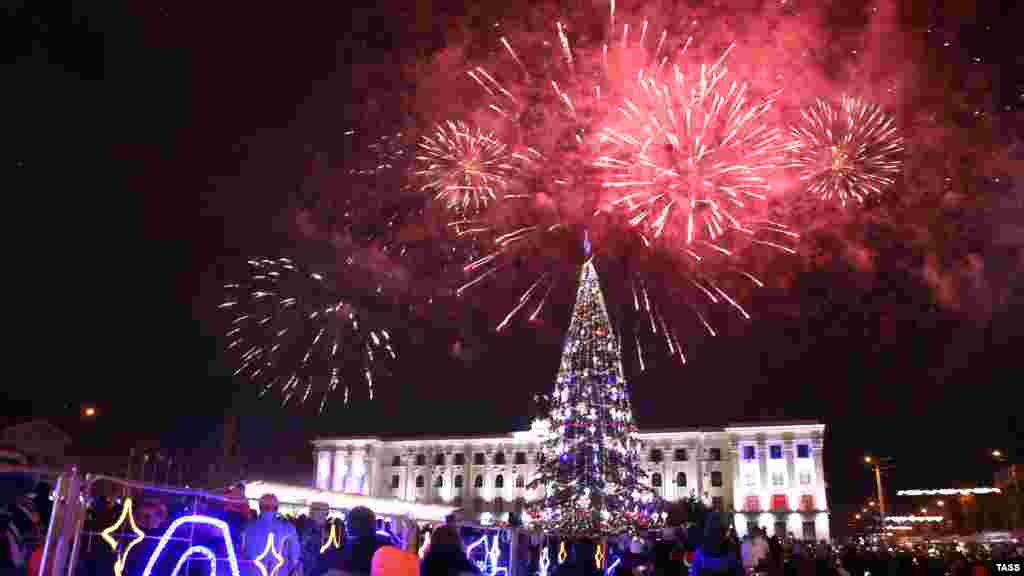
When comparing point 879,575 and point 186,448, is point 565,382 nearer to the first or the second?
point 879,575

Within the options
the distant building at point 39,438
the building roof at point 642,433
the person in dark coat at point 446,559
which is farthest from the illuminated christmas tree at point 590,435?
the building roof at point 642,433

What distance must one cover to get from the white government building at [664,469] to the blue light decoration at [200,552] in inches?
2016

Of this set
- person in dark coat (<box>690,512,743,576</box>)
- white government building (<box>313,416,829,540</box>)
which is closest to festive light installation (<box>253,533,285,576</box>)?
person in dark coat (<box>690,512,743,576</box>)

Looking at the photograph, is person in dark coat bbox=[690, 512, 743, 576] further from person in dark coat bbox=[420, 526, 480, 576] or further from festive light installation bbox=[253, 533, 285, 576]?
festive light installation bbox=[253, 533, 285, 576]

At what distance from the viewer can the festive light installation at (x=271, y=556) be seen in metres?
6.31

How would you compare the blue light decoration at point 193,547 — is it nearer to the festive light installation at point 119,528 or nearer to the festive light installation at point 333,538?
the festive light installation at point 119,528

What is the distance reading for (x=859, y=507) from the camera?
79.4 meters

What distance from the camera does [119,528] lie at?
18.1 ft

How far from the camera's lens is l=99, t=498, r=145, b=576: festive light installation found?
17.5 ft

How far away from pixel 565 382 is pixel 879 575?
1183 centimetres

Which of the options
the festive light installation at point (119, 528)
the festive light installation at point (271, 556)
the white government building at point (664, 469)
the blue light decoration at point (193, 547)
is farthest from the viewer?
the white government building at point (664, 469)

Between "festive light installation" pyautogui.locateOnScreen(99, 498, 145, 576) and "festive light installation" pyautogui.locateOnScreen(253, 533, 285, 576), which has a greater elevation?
"festive light installation" pyautogui.locateOnScreen(99, 498, 145, 576)

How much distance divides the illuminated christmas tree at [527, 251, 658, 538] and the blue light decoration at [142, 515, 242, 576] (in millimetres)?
18502

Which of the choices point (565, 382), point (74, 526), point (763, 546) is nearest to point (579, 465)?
point (565, 382)
